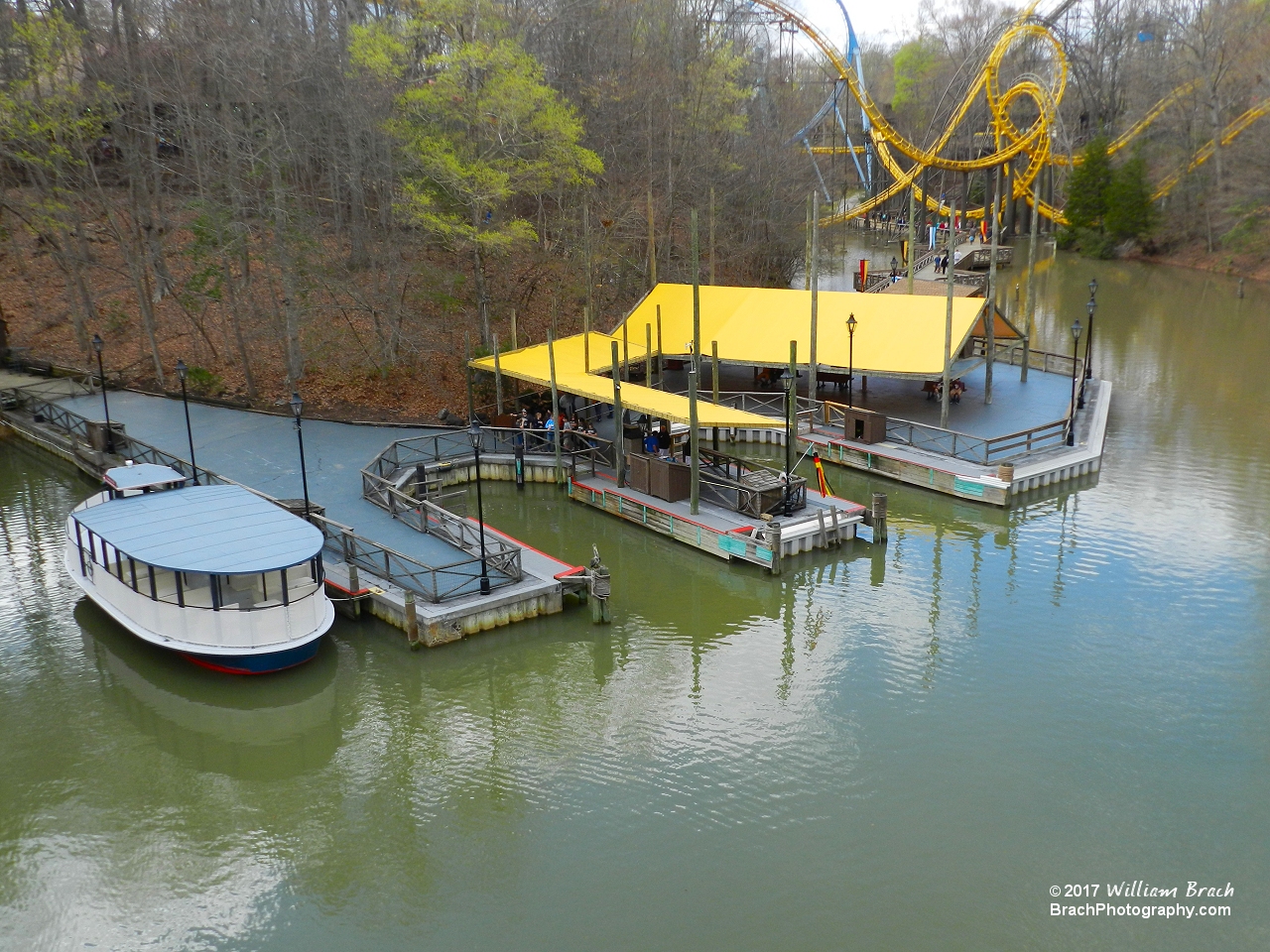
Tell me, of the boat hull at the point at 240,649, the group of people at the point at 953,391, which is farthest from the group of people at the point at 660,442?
the group of people at the point at 953,391

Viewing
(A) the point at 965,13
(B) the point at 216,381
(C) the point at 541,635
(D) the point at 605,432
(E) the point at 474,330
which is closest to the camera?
(C) the point at 541,635

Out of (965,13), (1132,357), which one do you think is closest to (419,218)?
(1132,357)

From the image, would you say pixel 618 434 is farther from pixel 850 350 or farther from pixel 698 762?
pixel 698 762

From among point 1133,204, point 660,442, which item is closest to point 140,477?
point 660,442

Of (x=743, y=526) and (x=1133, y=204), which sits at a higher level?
(x=1133, y=204)

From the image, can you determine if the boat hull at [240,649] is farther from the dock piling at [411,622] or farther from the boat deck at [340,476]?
the boat deck at [340,476]

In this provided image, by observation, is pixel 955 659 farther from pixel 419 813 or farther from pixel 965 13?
pixel 965 13
